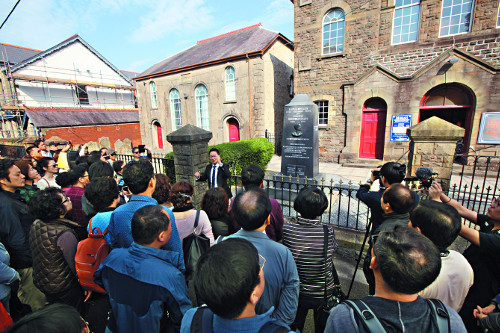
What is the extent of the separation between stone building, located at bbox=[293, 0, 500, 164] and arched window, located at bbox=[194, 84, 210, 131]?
8084mm

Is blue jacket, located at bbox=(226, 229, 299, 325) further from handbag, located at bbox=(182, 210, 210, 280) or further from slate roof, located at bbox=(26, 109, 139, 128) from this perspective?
slate roof, located at bbox=(26, 109, 139, 128)

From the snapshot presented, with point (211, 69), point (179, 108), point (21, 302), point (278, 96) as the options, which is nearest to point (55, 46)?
point (179, 108)

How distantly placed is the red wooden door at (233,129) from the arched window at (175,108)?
17.7 feet

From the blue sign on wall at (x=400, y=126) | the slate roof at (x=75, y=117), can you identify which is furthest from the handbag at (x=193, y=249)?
the slate roof at (x=75, y=117)

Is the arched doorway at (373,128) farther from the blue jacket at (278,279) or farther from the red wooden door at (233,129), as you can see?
the blue jacket at (278,279)

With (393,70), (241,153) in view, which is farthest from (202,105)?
(393,70)

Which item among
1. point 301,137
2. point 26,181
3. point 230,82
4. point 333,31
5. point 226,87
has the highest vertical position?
point 333,31

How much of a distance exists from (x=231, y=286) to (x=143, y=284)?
0.89m

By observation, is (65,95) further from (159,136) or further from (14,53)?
(159,136)

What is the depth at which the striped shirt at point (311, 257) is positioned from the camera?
80.9 inches

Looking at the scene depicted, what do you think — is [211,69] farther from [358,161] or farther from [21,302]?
[21,302]

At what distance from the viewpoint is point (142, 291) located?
1586 mm

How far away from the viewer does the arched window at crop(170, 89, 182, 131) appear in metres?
19.6

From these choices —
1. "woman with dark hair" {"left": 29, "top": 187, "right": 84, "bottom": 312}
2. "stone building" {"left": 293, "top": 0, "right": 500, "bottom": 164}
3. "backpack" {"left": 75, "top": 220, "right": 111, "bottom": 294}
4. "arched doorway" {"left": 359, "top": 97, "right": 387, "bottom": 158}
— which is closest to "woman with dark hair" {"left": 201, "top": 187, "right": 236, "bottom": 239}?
"backpack" {"left": 75, "top": 220, "right": 111, "bottom": 294}
